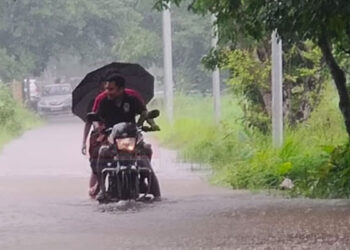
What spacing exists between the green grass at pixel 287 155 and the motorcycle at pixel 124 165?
2.06 meters

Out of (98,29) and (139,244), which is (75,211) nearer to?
(139,244)

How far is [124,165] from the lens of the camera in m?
12.1

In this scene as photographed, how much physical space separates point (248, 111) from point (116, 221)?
34.7ft

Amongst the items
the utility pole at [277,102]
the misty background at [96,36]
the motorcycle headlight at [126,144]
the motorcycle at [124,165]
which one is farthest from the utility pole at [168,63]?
the motorcycle headlight at [126,144]

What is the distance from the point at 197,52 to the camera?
47.2 metres

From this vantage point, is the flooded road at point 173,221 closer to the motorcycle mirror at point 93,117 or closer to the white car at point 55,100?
the motorcycle mirror at point 93,117

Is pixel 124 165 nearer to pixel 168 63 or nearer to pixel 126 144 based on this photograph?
pixel 126 144

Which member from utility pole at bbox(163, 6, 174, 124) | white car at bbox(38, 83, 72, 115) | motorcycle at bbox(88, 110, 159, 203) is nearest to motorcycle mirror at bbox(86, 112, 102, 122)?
motorcycle at bbox(88, 110, 159, 203)

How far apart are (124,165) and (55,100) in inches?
1514

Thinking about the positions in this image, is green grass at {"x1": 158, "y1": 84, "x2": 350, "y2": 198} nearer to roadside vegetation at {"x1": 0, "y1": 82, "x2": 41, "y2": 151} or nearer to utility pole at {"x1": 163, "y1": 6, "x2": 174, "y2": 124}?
utility pole at {"x1": 163, "y1": 6, "x2": 174, "y2": 124}

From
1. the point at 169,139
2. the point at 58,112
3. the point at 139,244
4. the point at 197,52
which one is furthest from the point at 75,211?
the point at 58,112

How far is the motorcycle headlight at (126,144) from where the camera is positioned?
11.9 meters

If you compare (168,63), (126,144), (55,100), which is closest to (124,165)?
(126,144)

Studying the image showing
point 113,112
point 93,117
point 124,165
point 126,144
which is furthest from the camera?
point 113,112
